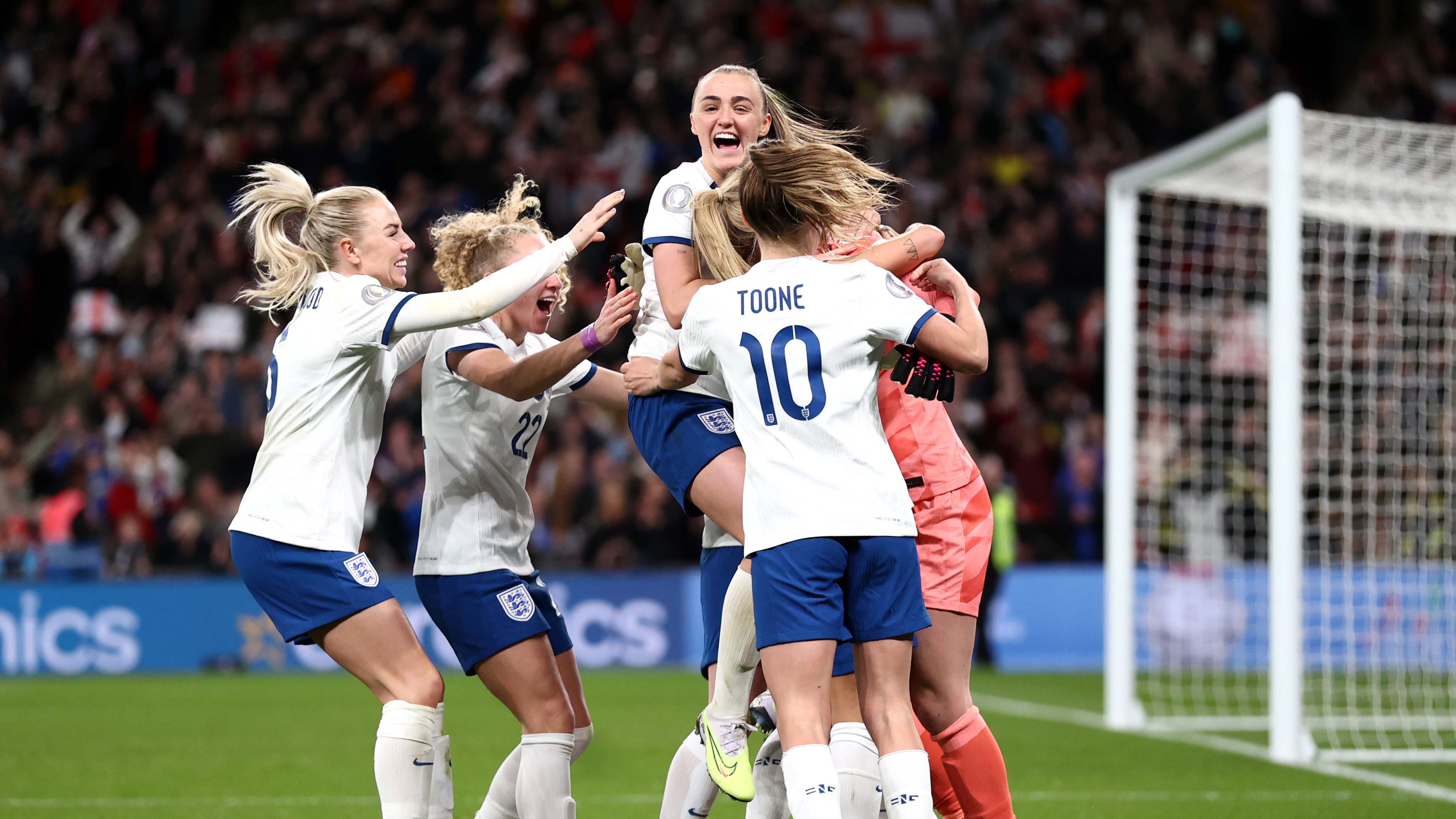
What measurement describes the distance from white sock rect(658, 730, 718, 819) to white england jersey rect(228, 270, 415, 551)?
4.08 ft

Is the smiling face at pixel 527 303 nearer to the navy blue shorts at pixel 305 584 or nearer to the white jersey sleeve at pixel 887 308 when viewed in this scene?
the navy blue shorts at pixel 305 584

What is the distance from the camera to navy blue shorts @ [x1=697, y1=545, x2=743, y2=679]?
16.5 feet

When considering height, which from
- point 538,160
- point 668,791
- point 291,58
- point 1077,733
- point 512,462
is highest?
point 291,58

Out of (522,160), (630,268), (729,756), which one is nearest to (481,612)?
(729,756)

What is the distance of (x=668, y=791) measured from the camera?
510 cm

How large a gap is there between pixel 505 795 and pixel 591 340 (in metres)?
1.57

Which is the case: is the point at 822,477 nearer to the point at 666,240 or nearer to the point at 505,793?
the point at 666,240

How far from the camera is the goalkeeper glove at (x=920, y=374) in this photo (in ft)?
14.1

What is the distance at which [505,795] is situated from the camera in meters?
5.17

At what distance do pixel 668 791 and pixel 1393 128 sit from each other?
6512 mm

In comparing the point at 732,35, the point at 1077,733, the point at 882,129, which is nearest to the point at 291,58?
the point at 732,35

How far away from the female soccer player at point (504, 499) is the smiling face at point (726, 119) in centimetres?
51

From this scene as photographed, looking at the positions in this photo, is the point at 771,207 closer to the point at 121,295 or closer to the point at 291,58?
the point at 121,295

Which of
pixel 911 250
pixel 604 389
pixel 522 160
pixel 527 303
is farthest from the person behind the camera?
pixel 522 160
